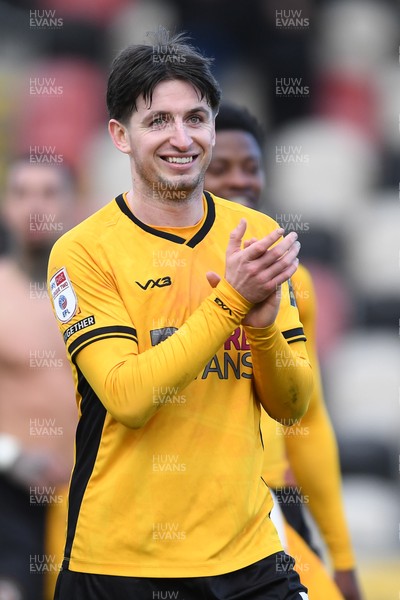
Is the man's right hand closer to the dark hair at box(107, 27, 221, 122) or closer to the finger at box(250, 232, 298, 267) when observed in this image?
the finger at box(250, 232, 298, 267)

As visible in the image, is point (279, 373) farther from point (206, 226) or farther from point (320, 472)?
point (320, 472)

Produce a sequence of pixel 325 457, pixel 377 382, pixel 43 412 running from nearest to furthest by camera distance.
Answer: pixel 325 457 → pixel 43 412 → pixel 377 382

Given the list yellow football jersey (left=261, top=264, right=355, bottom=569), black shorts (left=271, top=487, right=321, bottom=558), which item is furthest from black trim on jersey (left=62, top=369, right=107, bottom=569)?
yellow football jersey (left=261, top=264, right=355, bottom=569)

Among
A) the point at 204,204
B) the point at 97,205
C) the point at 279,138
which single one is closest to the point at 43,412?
the point at 204,204

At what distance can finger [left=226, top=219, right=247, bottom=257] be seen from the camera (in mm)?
2887

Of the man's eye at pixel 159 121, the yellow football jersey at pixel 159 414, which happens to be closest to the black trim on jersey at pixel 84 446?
the yellow football jersey at pixel 159 414

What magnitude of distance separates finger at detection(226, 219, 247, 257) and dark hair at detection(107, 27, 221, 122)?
0.47 m

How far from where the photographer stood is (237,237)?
289 cm

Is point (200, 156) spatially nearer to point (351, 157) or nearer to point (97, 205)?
point (97, 205)

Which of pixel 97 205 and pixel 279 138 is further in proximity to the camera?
pixel 279 138

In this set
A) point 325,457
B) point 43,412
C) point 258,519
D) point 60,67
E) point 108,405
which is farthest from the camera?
point 60,67

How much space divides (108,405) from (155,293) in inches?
12.7

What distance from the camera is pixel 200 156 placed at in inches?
124

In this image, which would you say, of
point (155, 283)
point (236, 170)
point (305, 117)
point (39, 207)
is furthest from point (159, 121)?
point (305, 117)
